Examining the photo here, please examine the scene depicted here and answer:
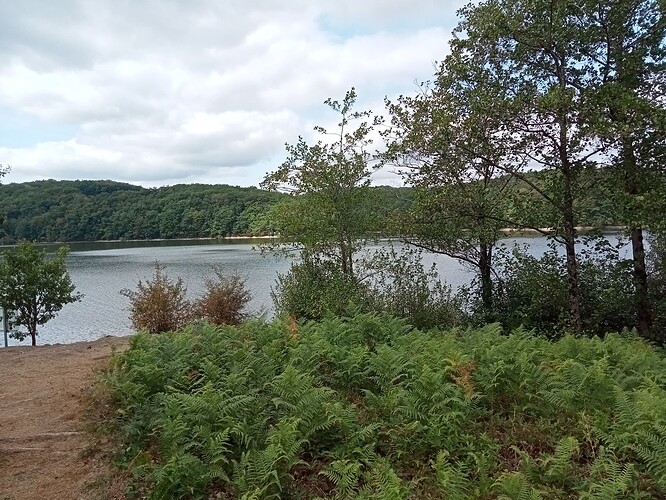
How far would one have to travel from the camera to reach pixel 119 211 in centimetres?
6259

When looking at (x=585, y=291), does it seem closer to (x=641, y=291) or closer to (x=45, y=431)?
(x=641, y=291)

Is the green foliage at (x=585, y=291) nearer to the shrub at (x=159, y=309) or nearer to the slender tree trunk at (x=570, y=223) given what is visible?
the slender tree trunk at (x=570, y=223)

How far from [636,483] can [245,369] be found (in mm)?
3667

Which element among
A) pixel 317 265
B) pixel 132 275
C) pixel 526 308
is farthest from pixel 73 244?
pixel 526 308

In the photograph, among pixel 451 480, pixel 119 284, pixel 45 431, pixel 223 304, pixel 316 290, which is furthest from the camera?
pixel 119 284

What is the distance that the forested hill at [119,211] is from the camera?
50906 millimetres

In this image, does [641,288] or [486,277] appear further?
[486,277]

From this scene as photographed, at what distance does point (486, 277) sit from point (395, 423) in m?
8.66

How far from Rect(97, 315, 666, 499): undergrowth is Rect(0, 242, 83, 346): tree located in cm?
953

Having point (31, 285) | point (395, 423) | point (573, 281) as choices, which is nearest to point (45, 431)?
point (395, 423)

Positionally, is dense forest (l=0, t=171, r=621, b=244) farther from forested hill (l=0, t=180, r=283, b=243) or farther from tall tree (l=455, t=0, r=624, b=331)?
tall tree (l=455, t=0, r=624, b=331)

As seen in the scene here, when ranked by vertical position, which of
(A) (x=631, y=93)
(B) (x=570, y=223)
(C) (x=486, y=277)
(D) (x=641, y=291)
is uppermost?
(A) (x=631, y=93)

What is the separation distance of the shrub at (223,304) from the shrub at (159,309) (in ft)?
1.57

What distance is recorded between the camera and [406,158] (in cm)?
1152
